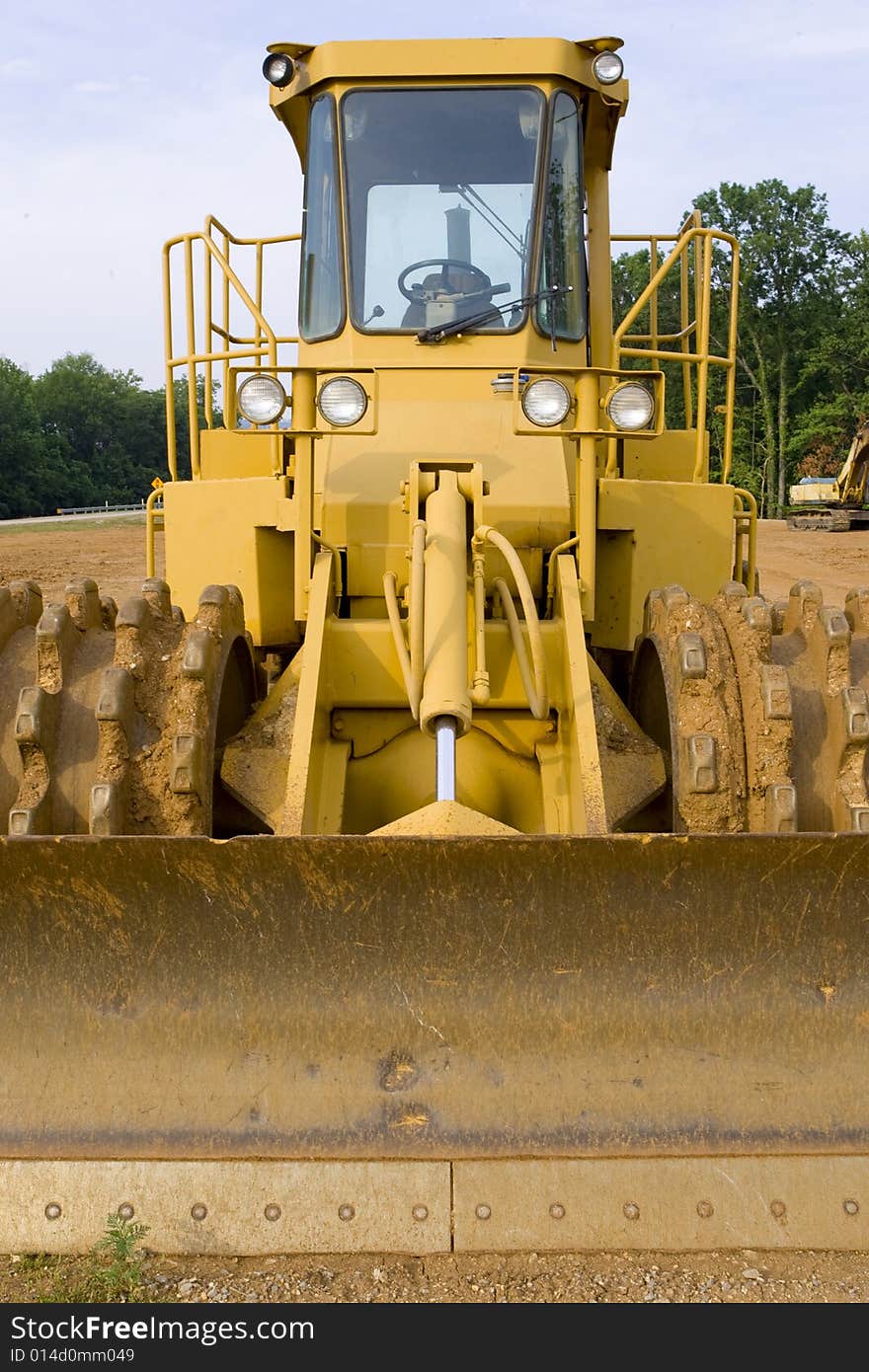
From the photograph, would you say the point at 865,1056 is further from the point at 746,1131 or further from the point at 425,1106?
the point at 425,1106

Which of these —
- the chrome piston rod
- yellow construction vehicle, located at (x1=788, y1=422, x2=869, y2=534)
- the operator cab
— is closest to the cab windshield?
the operator cab

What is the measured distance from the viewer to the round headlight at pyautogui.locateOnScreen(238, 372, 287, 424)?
4.29 metres

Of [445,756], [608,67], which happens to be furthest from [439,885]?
[608,67]

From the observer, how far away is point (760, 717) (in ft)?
11.4

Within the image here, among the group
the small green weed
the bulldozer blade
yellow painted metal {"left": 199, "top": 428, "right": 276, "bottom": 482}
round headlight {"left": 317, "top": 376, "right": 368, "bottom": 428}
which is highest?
round headlight {"left": 317, "top": 376, "right": 368, "bottom": 428}

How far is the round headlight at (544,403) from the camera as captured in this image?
4188 mm

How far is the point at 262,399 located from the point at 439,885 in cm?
200

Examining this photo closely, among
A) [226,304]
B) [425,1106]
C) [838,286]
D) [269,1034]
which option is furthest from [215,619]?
[838,286]

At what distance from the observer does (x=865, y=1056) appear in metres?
3.16

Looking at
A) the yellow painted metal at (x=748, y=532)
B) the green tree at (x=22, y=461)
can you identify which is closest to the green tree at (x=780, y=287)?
the green tree at (x=22, y=461)

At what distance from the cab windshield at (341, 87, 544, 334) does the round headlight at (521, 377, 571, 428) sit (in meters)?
1.01

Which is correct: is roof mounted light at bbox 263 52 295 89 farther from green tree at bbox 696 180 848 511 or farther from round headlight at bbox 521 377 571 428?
green tree at bbox 696 180 848 511

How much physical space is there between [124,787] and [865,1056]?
6.81 ft
